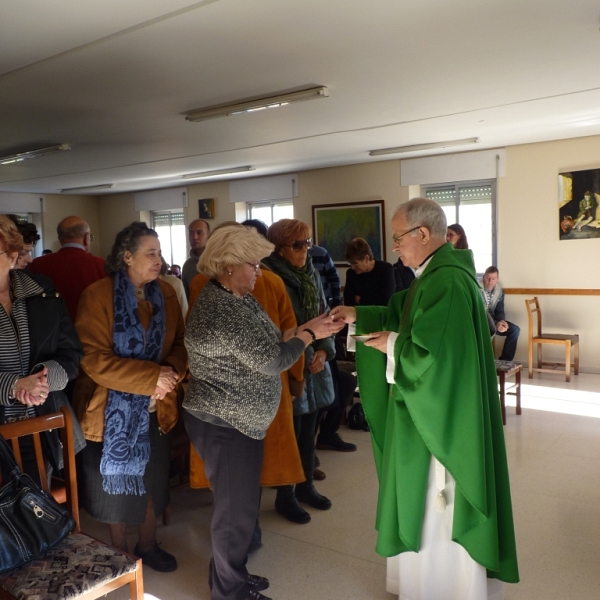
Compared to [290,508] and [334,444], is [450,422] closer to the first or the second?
[290,508]

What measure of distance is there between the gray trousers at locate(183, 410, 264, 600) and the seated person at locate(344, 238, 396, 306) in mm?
2580

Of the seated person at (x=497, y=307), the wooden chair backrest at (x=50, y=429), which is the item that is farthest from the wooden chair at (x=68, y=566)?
the seated person at (x=497, y=307)

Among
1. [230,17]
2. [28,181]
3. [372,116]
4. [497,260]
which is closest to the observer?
[230,17]

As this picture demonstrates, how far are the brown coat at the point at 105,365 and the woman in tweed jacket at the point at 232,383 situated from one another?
0.28 m

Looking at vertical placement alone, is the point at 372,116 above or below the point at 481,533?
above

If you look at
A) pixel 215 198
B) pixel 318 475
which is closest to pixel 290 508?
pixel 318 475

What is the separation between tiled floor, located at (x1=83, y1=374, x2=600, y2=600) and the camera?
258 cm

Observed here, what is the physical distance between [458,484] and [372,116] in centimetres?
411

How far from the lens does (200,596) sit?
2.53m

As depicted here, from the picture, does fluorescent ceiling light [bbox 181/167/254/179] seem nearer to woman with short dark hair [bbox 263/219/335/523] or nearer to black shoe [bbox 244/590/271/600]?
woman with short dark hair [bbox 263/219/335/523]

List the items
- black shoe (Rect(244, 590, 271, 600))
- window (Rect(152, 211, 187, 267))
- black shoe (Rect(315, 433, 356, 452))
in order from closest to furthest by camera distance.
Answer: black shoe (Rect(244, 590, 271, 600)) → black shoe (Rect(315, 433, 356, 452)) → window (Rect(152, 211, 187, 267))

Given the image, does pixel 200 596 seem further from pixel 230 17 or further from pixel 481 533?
pixel 230 17

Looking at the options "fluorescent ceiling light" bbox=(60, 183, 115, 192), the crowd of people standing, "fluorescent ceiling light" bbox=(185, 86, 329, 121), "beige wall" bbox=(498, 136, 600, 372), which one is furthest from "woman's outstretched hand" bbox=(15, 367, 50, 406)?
"fluorescent ceiling light" bbox=(60, 183, 115, 192)

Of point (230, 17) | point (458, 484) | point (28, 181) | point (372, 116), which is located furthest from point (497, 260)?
point (28, 181)
